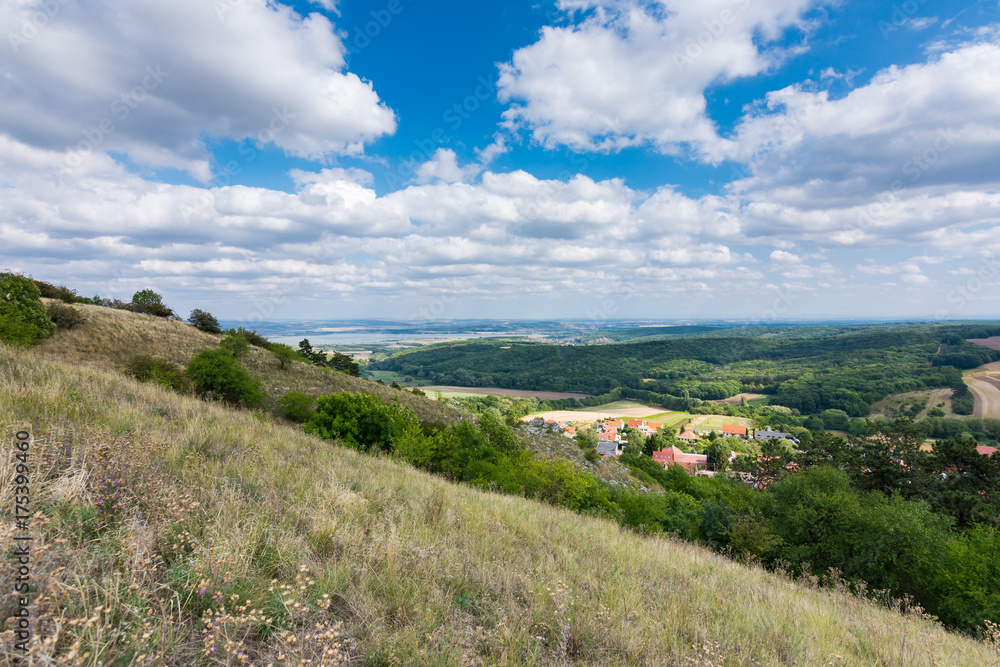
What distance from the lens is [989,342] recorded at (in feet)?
453

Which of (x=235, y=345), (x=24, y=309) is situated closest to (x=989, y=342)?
(x=235, y=345)

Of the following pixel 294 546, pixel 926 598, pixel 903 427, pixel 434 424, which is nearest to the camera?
pixel 294 546

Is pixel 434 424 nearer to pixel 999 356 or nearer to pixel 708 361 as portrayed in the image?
pixel 708 361

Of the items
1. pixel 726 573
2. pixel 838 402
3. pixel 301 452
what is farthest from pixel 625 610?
pixel 838 402

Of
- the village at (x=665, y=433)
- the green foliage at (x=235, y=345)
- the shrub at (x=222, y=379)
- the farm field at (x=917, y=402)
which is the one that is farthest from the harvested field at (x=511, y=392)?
the shrub at (x=222, y=379)

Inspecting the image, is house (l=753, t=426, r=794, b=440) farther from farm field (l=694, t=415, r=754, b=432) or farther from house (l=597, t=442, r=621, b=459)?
house (l=597, t=442, r=621, b=459)

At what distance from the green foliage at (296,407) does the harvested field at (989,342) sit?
207747mm

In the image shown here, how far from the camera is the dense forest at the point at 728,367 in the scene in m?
109

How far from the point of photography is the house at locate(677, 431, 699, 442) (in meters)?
82.8

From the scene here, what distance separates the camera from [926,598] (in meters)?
16.4

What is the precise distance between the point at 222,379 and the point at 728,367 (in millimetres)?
180997

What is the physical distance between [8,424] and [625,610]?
7.14 metres

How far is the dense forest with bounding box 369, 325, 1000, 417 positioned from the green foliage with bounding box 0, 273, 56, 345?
100312mm

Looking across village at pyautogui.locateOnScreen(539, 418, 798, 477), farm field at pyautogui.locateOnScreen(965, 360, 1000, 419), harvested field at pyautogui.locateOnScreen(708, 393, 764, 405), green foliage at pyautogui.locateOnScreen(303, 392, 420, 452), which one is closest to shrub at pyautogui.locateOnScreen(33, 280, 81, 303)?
green foliage at pyautogui.locateOnScreen(303, 392, 420, 452)
